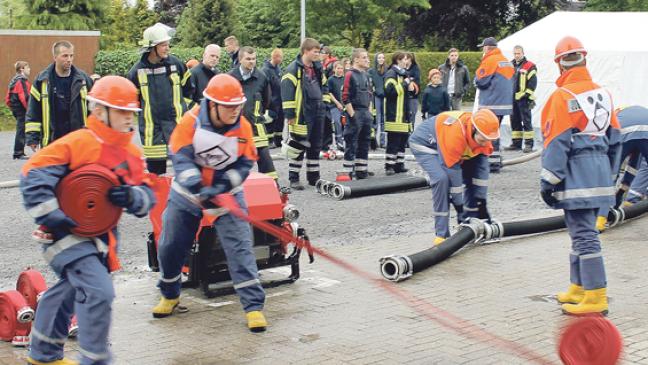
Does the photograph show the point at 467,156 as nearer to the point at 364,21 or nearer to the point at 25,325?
the point at 25,325

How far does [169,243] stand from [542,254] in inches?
161

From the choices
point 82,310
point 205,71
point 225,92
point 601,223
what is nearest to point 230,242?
point 225,92

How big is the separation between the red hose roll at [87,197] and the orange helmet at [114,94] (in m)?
0.38

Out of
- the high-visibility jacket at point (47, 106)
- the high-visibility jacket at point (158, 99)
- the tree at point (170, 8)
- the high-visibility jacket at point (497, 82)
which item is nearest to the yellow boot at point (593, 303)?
the high-visibility jacket at point (158, 99)

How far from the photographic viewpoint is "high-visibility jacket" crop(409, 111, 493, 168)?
865cm

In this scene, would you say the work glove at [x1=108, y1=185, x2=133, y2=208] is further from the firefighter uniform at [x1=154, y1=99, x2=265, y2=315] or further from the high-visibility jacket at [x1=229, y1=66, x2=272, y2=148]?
the high-visibility jacket at [x1=229, y1=66, x2=272, y2=148]

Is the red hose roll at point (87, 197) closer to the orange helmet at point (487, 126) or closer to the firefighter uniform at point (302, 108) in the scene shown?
the orange helmet at point (487, 126)

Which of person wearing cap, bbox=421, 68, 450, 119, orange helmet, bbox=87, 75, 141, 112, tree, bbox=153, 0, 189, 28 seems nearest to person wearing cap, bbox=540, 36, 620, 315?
orange helmet, bbox=87, 75, 141, 112

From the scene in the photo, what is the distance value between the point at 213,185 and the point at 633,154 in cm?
618

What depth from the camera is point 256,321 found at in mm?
6344

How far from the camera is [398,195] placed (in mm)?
12453

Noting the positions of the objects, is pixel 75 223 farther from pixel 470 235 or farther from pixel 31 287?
pixel 470 235

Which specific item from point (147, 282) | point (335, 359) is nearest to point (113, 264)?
point (335, 359)

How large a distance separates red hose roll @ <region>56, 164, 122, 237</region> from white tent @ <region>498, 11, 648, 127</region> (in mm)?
15582
